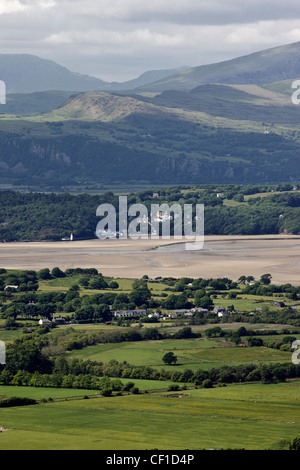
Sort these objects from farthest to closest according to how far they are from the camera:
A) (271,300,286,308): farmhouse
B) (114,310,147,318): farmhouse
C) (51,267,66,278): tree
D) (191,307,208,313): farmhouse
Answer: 1. (51,267,66,278): tree
2. (271,300,286,308): farmhouse
3. (191,307,208,313): farmhouse
4. (114,310,147,318): farmhouse

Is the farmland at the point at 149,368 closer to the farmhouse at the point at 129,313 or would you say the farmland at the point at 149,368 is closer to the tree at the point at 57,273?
the farmhouse at the point at 129,313

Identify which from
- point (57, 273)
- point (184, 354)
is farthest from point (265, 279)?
point (184, 354)

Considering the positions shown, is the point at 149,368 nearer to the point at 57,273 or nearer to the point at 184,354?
the point at 184,354

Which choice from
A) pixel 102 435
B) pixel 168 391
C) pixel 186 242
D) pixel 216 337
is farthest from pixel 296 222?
pixel 102 435

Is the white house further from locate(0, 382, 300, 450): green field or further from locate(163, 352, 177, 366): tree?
locate(0, 382, 300, 450): green field

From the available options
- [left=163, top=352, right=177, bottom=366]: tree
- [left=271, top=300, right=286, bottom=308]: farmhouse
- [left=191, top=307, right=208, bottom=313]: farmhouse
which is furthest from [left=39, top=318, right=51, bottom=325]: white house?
[left=271, top=300, right=286, bottom=308]: farmhouse
